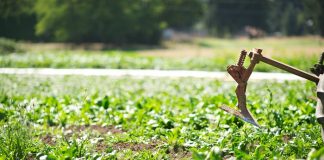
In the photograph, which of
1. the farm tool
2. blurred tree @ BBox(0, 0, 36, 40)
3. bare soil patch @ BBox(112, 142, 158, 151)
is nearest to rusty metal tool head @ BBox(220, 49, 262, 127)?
the farm tool

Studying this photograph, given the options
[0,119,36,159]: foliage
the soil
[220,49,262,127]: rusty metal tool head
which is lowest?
the soil

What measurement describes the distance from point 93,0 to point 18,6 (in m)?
7.27

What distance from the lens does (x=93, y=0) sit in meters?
32.6

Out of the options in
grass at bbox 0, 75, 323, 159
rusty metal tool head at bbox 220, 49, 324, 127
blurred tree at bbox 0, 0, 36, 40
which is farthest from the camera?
blurred tree at bbox 0, 0, 36, 40

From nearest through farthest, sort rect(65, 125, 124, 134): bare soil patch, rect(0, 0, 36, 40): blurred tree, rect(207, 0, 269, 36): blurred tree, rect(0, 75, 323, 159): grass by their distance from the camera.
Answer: rect(0, 75, 323, 159): grass, rect(65, 125, 124, 134): bare soil patch, rect(0, 0, 36, 40): blurred tree, rect(207, 0, 269, 36): blurred tree

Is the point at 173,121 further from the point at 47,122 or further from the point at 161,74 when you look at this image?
the point at 161,74

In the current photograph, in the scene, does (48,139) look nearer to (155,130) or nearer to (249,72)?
(155,130)

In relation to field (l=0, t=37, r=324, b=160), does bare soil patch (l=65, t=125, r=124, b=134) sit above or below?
below

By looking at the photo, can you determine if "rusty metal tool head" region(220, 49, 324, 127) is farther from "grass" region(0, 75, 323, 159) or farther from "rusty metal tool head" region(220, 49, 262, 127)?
"grass" region(0, 75, 323, 159)

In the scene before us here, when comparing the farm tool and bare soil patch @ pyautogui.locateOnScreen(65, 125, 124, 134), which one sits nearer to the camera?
the farm tool

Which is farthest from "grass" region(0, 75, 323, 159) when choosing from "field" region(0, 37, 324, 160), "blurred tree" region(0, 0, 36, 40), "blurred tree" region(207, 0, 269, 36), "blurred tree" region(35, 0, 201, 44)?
"blurred tree" region(207, 0, 269, 36)

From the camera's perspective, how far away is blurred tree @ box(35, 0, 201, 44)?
3238 cm

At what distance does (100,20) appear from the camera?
33656 mm

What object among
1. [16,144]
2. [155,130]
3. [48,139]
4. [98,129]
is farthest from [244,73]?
[48,139]
